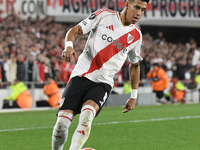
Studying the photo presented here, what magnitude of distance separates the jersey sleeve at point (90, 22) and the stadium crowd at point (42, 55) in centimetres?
962

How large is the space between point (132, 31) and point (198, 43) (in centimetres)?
2567

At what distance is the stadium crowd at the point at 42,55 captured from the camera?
14594mm

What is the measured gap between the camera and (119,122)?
33.9 ft

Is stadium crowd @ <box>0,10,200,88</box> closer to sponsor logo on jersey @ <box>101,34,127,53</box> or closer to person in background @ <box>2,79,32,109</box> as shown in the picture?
person in background @ <box>2,79,32,109</box>

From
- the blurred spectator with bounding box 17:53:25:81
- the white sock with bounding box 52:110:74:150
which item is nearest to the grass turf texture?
the white sock with bounding box 52:110:74:150

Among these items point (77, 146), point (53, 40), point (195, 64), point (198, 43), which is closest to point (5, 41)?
point (53, 40)

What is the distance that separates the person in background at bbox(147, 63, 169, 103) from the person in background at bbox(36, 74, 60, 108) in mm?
4977

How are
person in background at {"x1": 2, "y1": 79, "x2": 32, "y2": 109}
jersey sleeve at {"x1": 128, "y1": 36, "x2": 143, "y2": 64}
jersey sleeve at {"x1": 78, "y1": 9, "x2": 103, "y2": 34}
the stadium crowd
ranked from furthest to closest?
the stadium crowd < person in background at {"x1": 2, "y1": 79, "x2": 32, "y2": 109} < jersey sleeve at {"x1": 128, "y1": 36, "x2": 143, "y2": 64} < jersey sleeve at {"x1": 78, "y1": 9, "x2": 103, "y2": 34}

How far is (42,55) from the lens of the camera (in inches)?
599

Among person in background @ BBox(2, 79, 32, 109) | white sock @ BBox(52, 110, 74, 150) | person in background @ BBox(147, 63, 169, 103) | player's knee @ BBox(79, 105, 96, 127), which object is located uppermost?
player's knee @ BBox(79, 105, 96, 127)

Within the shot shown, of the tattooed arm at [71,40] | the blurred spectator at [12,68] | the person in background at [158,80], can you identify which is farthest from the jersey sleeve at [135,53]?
the person in background at [158,80]

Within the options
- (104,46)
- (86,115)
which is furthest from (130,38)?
(86,115)

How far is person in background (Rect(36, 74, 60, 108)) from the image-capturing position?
47.8ft

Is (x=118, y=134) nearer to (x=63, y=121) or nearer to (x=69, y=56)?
(x=63, y=121)
